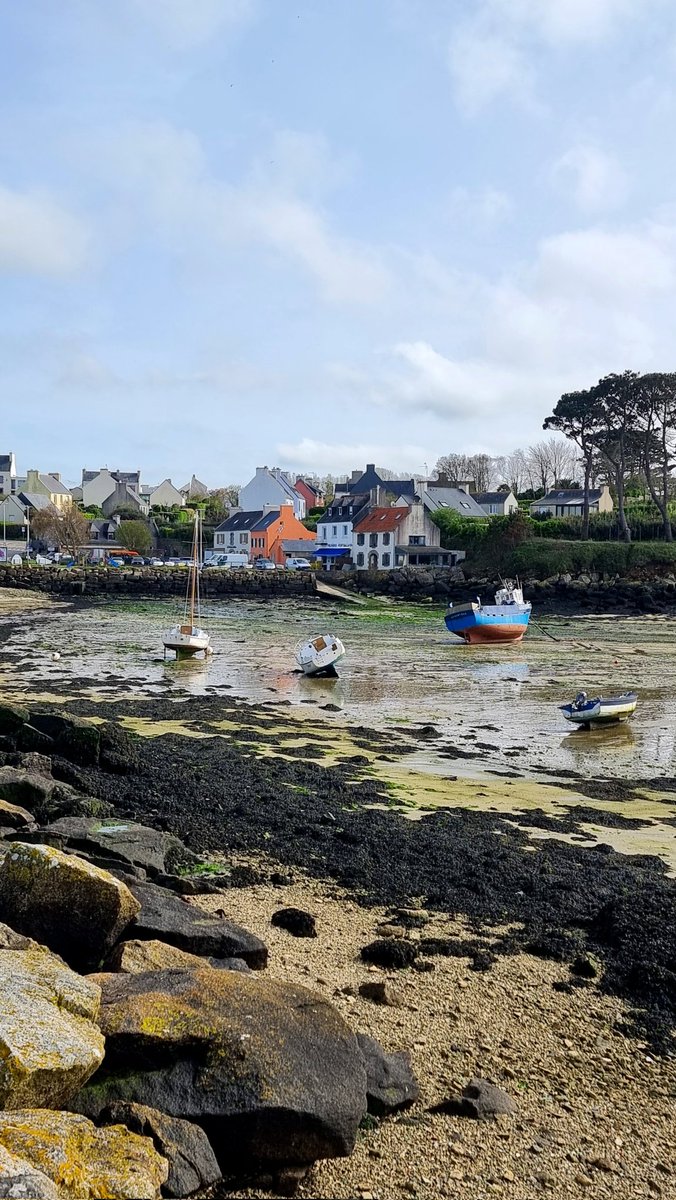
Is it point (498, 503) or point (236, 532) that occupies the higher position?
point (498, 503)

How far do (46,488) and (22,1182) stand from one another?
134m

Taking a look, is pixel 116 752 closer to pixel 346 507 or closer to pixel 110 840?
pixel 110 840

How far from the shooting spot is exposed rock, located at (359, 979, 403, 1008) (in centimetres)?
679

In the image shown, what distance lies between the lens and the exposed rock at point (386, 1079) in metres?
5.28

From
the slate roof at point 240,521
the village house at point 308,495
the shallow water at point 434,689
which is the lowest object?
the shallow water at point 434,689

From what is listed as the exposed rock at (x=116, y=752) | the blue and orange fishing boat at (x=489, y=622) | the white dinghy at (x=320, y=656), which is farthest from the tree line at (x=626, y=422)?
the exposed rock at (x=116, y=752)

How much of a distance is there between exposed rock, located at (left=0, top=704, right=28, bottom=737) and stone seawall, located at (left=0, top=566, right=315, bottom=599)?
201ft

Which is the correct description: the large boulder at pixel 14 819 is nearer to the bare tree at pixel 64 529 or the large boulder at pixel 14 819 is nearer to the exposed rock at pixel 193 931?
the exposed rock at pixel 193 931

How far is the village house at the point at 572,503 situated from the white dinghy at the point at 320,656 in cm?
6571

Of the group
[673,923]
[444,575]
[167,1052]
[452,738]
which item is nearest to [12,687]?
[452,738]

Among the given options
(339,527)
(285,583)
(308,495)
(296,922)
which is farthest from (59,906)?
(308,495)

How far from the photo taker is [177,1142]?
4.36 metres

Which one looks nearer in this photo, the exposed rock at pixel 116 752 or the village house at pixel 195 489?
the exposed rock at pixel 116 752

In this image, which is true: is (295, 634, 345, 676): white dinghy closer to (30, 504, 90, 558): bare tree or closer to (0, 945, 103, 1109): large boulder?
(0, 945, 103, 1109): large boulder
